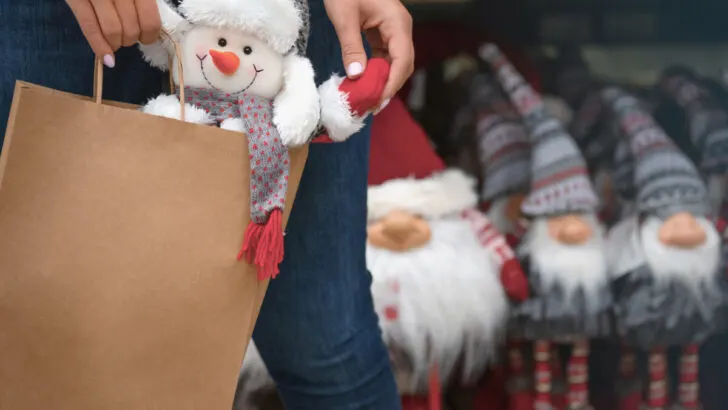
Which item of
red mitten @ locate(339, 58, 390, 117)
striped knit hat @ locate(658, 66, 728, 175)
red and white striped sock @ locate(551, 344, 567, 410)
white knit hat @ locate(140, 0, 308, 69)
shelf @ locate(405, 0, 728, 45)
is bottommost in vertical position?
red and white striped sock @ locate(551, 344, 567, 410)

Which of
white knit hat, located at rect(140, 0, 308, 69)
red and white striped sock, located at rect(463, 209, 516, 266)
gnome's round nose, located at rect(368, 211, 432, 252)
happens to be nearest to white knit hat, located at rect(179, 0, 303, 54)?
white knit hat, located at rect(140, 0, 308, 69)

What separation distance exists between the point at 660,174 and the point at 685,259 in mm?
122

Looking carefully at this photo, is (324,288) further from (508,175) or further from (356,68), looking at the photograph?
(508,175)

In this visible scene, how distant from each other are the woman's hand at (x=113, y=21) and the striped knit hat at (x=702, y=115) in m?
0.86

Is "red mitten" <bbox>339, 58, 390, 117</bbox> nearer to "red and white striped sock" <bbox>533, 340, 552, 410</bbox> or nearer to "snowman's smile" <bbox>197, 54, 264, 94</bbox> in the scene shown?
"snowman's smile" <bbox>197, 54, 264, 94</bbox>

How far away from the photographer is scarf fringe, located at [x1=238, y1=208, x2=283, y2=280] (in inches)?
20.1

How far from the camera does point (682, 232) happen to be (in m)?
1.01

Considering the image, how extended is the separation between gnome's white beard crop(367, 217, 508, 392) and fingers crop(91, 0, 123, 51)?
60cm

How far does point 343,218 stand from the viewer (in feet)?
2.06

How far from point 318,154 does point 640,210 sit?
619 mm

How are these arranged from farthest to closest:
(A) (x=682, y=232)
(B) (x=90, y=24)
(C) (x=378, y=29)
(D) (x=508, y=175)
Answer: (D) (x=508, y=175), (A) (x=682, y=232), (C) (x=378, y=29), (B) (x=90, y=24)

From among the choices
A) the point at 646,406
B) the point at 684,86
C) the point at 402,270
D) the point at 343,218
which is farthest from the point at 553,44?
the point at 343,218

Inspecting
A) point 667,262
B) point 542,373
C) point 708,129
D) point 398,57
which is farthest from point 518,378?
point 398,57

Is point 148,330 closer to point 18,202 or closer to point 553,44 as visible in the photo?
point 18,202
